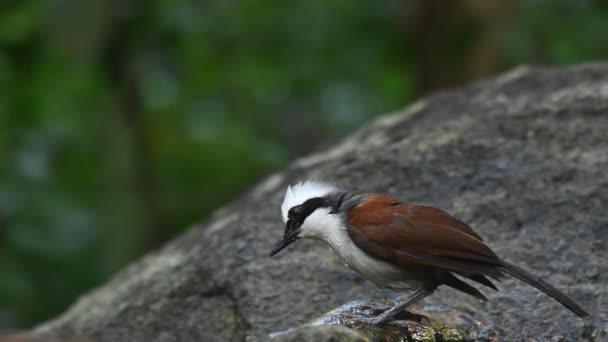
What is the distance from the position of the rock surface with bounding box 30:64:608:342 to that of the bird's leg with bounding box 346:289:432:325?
272mm

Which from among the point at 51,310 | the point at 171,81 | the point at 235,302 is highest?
the point at 171,81

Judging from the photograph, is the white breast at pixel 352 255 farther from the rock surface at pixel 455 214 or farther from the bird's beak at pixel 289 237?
the rock surface at pixel 455 214

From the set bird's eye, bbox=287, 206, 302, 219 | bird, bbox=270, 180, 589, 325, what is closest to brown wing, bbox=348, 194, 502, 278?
bird, bbox=270, 180, 589, 325

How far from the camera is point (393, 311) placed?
3.70 metres

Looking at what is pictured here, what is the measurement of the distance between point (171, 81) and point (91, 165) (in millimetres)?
1485

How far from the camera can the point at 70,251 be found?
24.4ft

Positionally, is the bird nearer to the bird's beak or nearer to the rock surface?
the bird's beak

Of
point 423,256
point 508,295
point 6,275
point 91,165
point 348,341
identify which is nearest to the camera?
point 348,341

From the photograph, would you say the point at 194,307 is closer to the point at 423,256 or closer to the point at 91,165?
the point at 423,256

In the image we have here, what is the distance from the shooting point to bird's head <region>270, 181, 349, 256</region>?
13.1 feet

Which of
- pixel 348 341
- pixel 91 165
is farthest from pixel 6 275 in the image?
pixel 348 341

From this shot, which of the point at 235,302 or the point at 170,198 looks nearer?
the point at 235,302

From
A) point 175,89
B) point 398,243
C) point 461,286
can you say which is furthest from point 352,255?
point 175,89

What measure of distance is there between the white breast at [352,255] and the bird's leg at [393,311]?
4 centimetres
